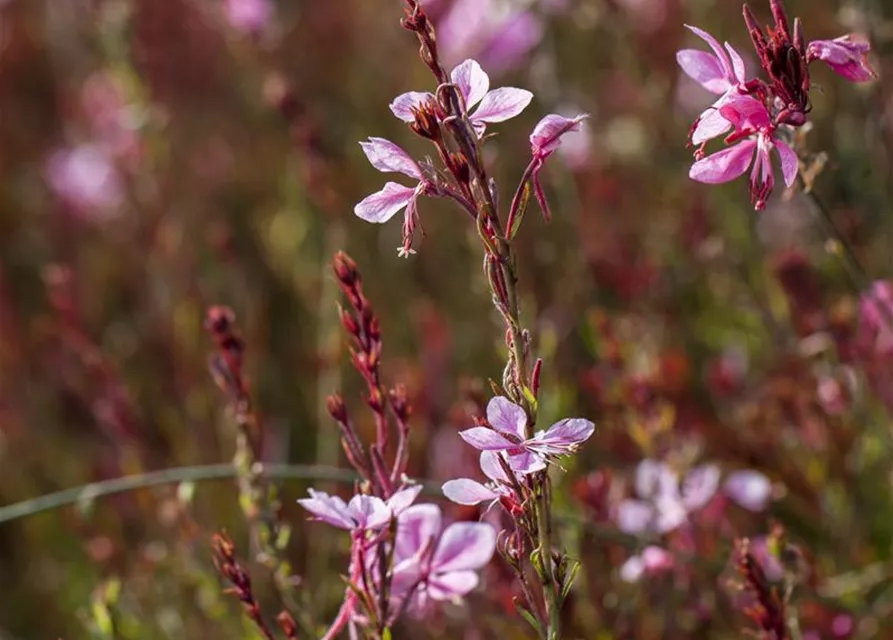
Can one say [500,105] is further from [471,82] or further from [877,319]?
[877,319]

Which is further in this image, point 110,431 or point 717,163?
point 110,431

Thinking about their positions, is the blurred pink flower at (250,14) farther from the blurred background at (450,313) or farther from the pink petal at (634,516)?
the pink petal at (634,516)

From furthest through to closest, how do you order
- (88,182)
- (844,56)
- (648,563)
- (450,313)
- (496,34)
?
(88,182) < (450,313) < (496,34) < (648,563) < (844,56)

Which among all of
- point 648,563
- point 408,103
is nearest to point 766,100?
point 408,103

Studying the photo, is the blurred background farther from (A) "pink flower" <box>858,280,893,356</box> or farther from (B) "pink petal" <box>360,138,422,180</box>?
(B) "pink petal" <box>360,138,422,180</box>

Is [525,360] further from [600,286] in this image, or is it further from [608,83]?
[608,83]

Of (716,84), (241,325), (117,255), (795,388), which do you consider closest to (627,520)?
(795,388)
